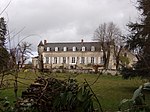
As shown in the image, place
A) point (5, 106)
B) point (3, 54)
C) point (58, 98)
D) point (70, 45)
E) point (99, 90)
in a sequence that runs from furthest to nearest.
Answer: point (70, 45) < point (99, 90) < point (5, 106) < point (3, 54) < point (58, 98)

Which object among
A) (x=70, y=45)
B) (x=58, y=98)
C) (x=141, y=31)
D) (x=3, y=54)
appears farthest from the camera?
(x=70, y=45)

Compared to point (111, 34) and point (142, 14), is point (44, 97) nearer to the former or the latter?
point (142, 14)

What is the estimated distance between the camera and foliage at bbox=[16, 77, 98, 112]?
3.02 m

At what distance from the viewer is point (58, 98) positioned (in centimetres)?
313

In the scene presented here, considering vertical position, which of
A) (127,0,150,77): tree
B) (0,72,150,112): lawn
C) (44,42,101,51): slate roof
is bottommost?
(0,72,150,112): lawn

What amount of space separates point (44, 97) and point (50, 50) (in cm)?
12206

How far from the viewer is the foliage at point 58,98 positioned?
9.91ft

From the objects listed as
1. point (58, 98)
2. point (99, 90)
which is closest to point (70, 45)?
point (99, 90)

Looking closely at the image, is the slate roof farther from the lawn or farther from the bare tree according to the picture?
the bare tree

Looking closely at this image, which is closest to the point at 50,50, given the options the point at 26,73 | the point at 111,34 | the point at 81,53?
the point at 81,53

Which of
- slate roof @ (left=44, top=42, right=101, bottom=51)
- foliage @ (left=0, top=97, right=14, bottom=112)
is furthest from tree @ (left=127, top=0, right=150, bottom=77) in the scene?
slate roof @ (left=44, top=42, right=101, bottom=51)

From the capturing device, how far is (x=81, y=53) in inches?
4732

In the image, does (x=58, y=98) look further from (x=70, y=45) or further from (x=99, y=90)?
(x=70, y=45)

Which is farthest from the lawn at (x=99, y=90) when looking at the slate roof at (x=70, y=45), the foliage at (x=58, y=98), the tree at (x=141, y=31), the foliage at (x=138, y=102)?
the slate roof at (x=70, y=45)
